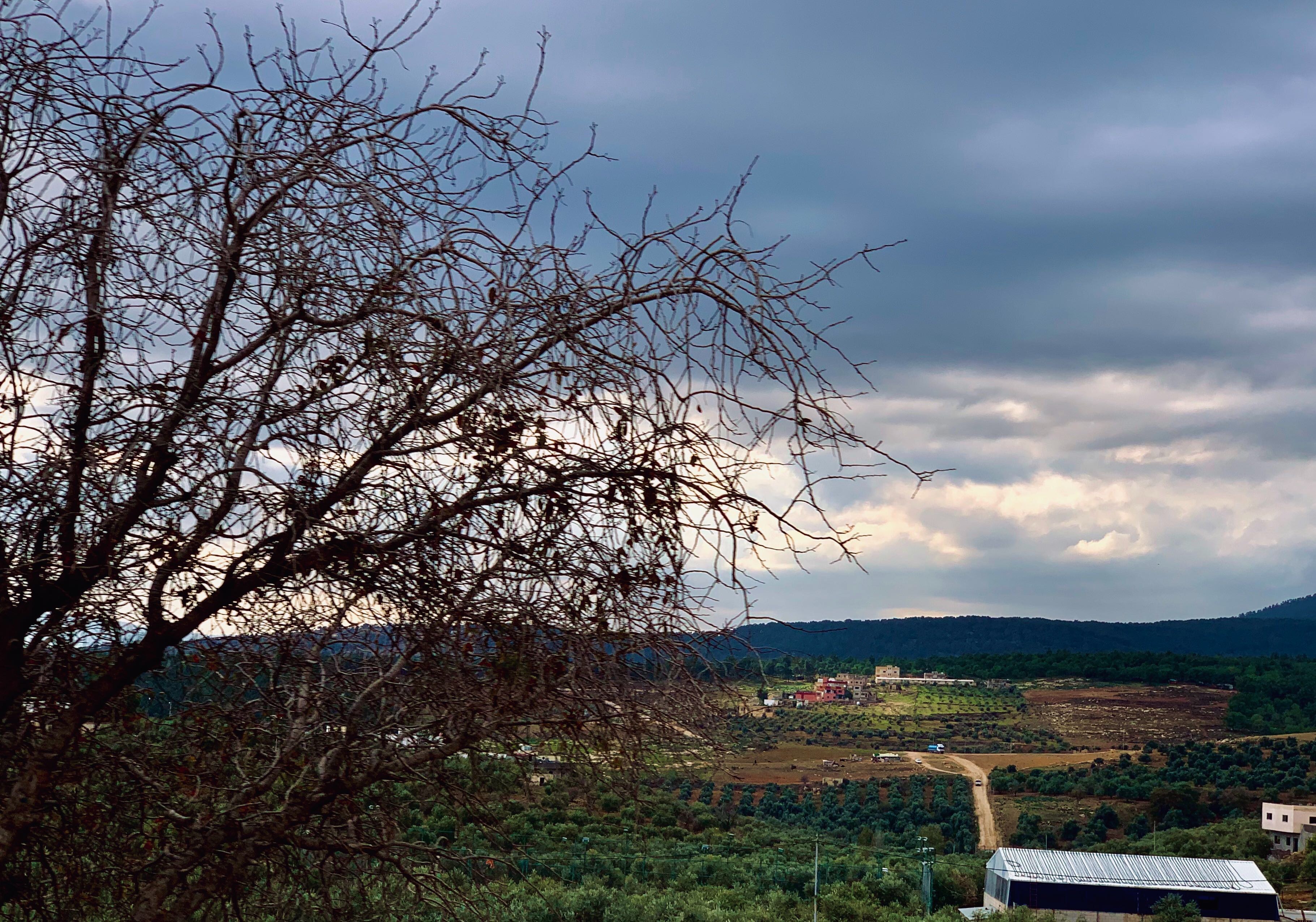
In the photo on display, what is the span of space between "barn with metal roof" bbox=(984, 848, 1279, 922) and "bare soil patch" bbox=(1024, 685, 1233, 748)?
3360 cm

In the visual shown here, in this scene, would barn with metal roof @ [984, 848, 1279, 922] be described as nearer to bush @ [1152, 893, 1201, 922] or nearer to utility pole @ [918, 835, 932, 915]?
bush @ [1152, 893, 1201, 922]

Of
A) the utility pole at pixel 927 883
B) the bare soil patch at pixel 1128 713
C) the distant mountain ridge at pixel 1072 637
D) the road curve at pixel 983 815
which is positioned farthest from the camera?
the distant mountain ridge at pixel 1072 637

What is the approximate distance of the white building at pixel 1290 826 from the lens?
50750mm

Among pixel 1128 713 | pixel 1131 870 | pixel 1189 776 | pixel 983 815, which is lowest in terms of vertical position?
pixel 983 815

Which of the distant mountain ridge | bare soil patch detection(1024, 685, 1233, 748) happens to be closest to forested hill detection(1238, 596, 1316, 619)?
the distant mountain ridge

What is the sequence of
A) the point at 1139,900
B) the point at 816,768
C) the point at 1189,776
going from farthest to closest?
the point at 1189,776 < the point at 816,768 < the point at 1139,900

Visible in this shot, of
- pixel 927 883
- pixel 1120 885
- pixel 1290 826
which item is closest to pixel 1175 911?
pixel 1120 885

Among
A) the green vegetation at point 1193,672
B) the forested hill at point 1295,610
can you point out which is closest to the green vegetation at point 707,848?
the green vegetation at point 1193,672

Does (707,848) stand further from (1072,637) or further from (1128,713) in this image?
(1072,637)

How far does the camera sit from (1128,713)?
81375 mm

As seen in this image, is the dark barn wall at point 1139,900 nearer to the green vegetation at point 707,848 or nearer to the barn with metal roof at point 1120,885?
the barn with metal roof at point 1120,885

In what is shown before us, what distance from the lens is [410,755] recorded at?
3.05 metres

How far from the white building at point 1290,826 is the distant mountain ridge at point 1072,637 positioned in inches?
1010

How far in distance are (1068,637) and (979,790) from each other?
217ft
